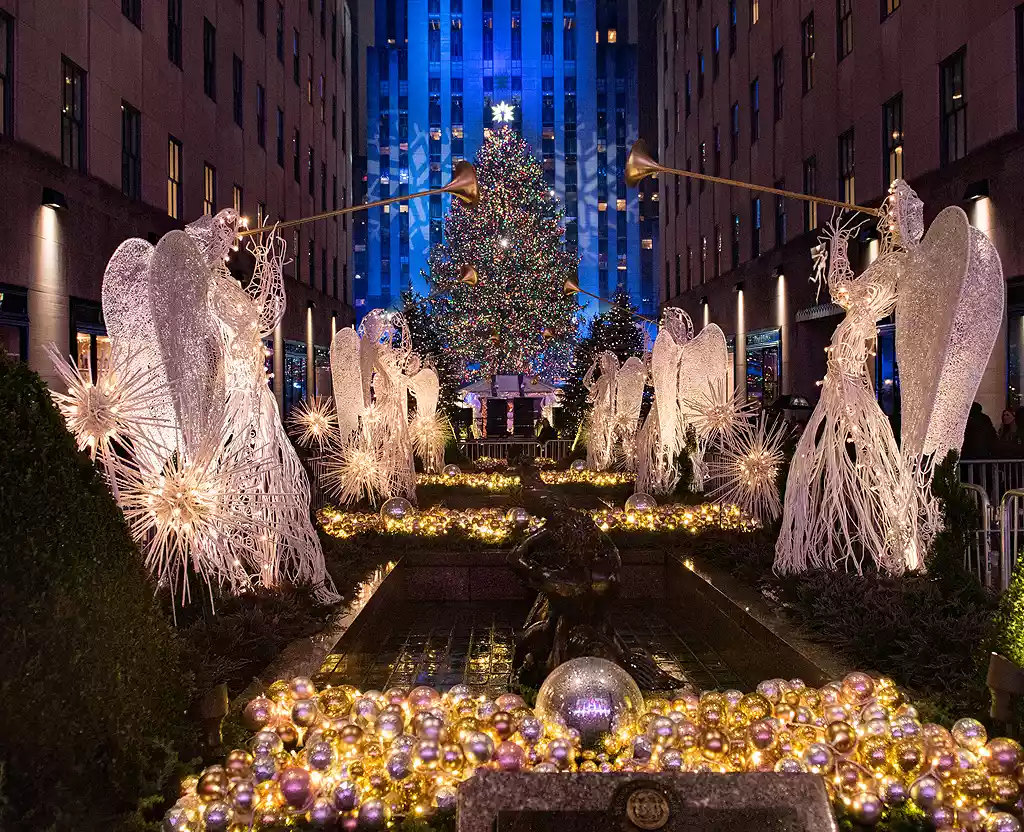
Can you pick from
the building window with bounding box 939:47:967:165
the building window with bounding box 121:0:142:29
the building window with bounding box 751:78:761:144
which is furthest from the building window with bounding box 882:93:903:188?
the building window with bounding box 121:0:142:29

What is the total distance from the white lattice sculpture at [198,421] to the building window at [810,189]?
21.3 m

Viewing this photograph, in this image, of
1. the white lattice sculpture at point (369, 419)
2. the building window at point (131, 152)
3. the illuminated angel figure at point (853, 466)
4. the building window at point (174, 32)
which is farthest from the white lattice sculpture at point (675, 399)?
the building window at point (174, 32)

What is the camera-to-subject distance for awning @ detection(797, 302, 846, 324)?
23.6m

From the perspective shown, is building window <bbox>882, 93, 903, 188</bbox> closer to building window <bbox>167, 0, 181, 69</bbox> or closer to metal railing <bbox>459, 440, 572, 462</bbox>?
metal railing <bbox>459, 440, 572, 462</bbox>

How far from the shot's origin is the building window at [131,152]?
63.0 feet

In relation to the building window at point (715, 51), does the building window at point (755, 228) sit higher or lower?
lower

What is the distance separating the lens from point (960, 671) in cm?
500

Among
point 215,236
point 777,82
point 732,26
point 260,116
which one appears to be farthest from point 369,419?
point 732,26

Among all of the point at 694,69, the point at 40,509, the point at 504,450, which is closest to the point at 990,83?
the point at 504,450

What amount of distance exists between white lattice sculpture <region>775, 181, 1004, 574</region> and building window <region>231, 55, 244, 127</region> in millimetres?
23574

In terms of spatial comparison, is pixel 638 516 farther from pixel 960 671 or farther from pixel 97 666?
pixel 97 666

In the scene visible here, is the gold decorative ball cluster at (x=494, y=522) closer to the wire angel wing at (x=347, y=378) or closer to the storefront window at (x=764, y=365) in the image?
the wire angel wing at (x=347, y=378)

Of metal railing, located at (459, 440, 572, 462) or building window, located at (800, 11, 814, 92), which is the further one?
building window, located at (800, 11, 814, 92)

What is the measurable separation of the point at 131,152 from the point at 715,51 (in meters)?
24.8
